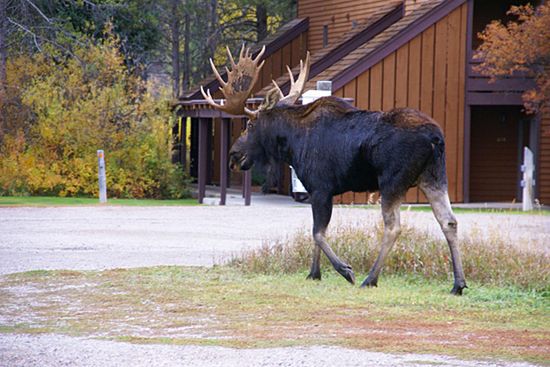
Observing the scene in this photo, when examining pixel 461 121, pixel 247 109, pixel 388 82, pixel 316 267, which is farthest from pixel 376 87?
pixel 316 267

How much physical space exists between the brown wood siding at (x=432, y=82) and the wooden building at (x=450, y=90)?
26 millimetres

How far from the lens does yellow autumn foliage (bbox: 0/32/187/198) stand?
2975cm

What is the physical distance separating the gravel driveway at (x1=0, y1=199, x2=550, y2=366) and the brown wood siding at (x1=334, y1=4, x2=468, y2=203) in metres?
3.65

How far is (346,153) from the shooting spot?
12.7 metres

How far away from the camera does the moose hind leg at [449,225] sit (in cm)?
1205

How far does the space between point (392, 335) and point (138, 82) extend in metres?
23.6

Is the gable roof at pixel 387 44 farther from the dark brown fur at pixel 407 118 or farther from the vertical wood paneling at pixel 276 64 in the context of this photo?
the dark brown fur at pixel 407 118

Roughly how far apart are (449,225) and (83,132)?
19530mm

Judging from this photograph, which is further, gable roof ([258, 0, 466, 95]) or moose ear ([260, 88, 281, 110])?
gable roof ([258, 0, 466, 95])

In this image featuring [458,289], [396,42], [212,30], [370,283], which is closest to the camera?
[458,289]

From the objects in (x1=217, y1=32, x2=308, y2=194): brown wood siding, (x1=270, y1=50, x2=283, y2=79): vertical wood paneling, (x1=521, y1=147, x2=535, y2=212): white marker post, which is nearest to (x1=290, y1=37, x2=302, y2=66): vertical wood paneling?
(x1=217, y1=32, x2=308, y2=194): brown wood siding

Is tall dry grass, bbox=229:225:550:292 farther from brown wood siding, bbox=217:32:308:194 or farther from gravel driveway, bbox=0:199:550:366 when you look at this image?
brown wood siding, bbox=217:32:308:194

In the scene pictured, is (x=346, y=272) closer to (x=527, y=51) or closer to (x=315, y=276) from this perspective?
(x=315, y=276)

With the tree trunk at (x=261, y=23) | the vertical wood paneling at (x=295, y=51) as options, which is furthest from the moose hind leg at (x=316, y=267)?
the tree trunk at (x=261, y=23)
